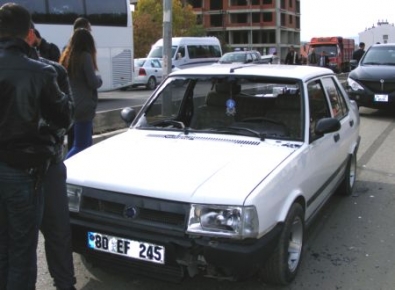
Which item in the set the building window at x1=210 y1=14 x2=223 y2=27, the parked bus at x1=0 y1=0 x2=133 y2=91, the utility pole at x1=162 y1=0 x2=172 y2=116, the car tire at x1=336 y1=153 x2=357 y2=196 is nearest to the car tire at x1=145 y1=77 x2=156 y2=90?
the parked bus at x1=0 y1=0 x2=133 y2=91

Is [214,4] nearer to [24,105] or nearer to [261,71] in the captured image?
[261,71]

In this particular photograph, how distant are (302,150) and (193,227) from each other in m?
1.31

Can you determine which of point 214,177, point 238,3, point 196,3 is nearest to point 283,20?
point 238,3

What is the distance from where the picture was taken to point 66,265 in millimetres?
3314

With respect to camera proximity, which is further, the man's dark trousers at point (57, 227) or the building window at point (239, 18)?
the building window at point (239, 18)

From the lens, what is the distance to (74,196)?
3520mm

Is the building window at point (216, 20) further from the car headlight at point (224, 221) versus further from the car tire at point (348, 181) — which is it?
the car headlight at point (224, 221)

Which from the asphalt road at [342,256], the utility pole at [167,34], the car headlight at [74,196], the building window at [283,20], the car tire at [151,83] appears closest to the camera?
the car headlight at [74,196]

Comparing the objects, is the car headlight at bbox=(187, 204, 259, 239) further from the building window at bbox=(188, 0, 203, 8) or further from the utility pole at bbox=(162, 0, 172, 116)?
the building window at bbox=(188, 0, 203, 8)

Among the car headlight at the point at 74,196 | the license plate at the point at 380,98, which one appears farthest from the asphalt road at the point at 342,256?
the license plate at the point at 380,98

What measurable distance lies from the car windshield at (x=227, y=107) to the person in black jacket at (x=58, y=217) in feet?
5.02

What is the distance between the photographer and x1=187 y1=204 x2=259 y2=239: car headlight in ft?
10.1

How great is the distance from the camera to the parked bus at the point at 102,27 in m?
14.3

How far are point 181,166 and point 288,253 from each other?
962mm
